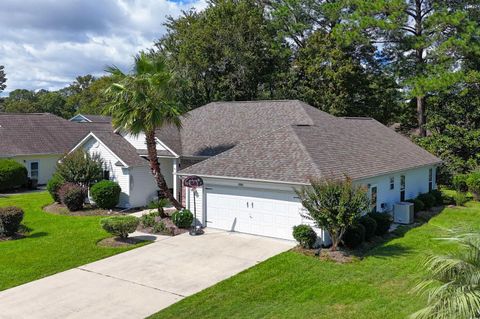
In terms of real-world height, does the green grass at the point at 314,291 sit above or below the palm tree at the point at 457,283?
below

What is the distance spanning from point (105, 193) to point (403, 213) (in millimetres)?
14615

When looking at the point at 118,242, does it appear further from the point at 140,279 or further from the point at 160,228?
the point at 140,279

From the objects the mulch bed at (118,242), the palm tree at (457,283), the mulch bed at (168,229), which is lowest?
the mulch bed at (118,242)

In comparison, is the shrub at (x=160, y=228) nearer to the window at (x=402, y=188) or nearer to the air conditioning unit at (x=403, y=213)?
the air conditioning unit at (x=403, y=213)

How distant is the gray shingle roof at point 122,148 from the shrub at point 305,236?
10994 mm

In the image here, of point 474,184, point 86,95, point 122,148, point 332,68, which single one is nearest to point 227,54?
point 332,68

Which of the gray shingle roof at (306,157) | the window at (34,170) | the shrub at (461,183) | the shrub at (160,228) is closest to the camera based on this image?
the gray shingle roof at (306,157)

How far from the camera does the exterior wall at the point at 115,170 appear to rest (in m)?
23.4

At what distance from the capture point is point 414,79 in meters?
35.0

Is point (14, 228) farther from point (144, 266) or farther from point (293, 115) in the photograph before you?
point (293, 115)

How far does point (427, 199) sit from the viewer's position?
2352cm

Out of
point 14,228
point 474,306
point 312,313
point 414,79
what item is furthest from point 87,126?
point 474,306

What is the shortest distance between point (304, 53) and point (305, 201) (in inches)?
1046

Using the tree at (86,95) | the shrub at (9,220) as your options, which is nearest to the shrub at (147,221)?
the shrub at (9,220)
